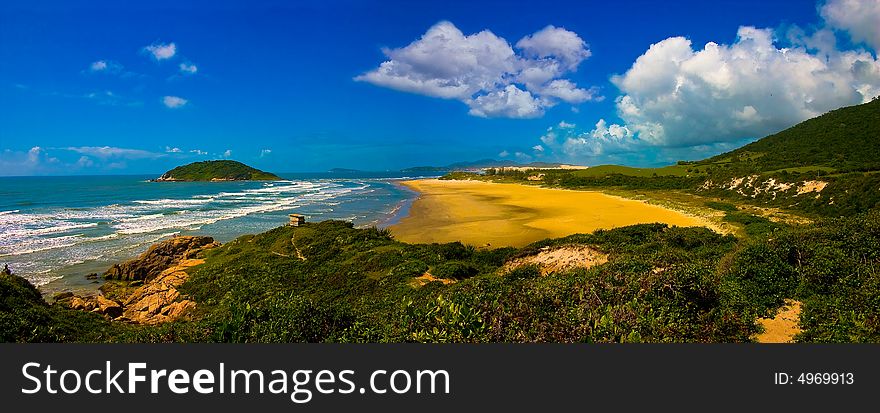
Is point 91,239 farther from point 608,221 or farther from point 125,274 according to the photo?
point 608,221

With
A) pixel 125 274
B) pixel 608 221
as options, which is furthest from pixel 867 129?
pixel 125 274

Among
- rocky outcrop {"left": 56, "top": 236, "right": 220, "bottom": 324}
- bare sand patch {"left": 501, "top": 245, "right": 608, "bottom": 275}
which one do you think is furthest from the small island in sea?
bare sand patch {"left": 501, "top": 245, "right": 608, "bottom": 275}

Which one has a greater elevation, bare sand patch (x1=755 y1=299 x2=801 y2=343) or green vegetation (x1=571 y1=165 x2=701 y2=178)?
green vegetation (x1=571 y1=165 x2=701 y2=178)

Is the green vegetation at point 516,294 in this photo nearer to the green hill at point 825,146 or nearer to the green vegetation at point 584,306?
the green vegetation at point 584,306

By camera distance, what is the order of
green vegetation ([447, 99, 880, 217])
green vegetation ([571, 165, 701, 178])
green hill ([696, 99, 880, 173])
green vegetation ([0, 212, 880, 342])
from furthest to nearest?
green vegetation ([571, 165, 701, 178]) < green hill ([696, 99, 880, 173]) < green vegetation ([447, 99, 880, 217]) < green vegetation ([0, 212, 880, 342])

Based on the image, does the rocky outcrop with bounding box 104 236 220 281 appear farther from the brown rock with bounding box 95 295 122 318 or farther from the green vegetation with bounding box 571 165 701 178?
the green vegetation with bounding box 571 165 701 178

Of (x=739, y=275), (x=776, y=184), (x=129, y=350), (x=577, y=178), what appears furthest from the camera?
(x=577, y=178)

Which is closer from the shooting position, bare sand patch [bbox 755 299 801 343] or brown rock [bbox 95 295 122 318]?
bare sand patch [bbox 755 299 801 343]

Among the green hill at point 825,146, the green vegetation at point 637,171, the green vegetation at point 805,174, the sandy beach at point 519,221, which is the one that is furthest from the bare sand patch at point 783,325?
the green vegetation at point 637,171
